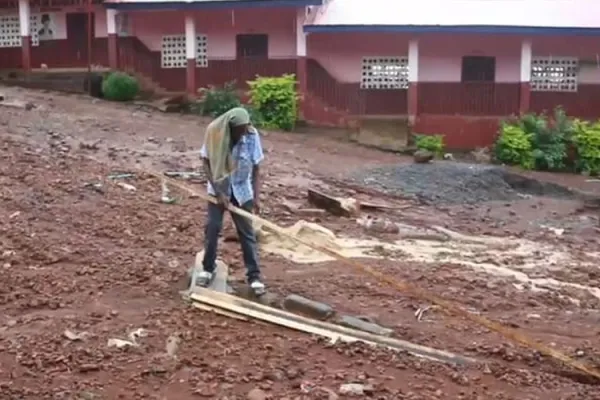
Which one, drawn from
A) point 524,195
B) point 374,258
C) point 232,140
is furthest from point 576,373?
point 524,195

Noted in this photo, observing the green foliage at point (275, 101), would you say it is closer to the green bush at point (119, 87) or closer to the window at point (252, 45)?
the window at point (252, 45)

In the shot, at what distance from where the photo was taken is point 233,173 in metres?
7.79

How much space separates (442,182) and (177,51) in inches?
412

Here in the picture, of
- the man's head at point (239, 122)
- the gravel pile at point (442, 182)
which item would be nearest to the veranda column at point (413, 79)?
the gravel pile at point (442, 182)

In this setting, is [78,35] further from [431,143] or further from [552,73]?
[552,73]

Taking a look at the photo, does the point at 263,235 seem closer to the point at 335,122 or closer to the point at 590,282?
the point at 590,282

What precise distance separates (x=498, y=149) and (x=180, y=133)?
7740 mm

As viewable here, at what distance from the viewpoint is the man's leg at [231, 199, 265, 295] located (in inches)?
310

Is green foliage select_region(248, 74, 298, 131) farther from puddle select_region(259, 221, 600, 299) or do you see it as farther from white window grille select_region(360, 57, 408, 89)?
puddle select_region(259, 221, 600, 299)

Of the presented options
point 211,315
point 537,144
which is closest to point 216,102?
→ point 537,144

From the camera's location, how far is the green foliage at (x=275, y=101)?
2273cm

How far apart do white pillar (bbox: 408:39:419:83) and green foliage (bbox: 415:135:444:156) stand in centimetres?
178

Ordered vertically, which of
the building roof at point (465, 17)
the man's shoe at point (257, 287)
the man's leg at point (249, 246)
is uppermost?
the building roof at point (465, 17)

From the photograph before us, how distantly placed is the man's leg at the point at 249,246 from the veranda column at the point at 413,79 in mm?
16523
